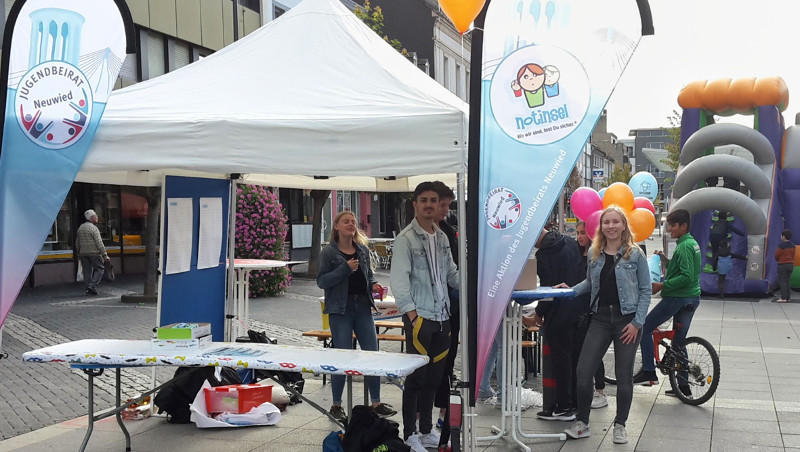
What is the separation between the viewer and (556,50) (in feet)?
15.0

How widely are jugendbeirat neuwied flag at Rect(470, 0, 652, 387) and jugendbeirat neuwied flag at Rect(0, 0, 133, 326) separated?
8.71ft

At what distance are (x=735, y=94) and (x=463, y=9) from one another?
45.3 feet

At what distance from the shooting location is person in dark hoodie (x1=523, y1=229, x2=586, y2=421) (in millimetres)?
6109

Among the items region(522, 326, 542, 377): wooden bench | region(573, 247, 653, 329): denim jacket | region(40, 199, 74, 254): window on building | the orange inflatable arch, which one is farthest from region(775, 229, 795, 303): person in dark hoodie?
region(40, 199, 74, 254): window on building

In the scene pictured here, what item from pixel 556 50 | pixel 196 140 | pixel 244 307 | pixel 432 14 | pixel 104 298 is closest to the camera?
pixel 556 50

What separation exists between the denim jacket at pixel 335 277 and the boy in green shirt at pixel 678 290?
2616mm

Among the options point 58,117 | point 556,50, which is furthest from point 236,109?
point 556,50

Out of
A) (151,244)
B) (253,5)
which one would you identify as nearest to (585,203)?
(151,244)

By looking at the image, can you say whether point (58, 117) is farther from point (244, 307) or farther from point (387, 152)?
point (244, 307)

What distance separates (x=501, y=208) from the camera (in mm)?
4660

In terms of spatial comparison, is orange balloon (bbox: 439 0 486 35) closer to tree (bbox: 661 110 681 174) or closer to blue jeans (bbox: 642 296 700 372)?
blue jeans (bbox: 642 296 700 372)

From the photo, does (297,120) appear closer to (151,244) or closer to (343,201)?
(151,244)

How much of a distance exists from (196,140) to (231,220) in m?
2.41

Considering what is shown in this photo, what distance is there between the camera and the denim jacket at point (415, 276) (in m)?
5.16
